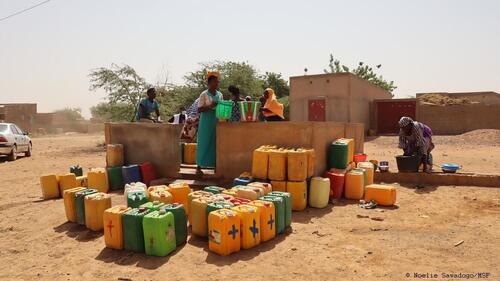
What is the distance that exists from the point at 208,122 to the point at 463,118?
20775 mm

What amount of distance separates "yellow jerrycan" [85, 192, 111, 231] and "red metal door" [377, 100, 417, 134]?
21.3m

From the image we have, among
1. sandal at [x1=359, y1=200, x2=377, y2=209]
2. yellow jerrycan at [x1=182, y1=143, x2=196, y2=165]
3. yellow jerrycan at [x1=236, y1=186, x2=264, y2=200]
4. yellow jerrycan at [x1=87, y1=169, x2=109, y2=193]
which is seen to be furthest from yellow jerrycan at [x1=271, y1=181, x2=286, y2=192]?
yellow jerrycan at [x1=87, y1=169, x2=109, y2=193]

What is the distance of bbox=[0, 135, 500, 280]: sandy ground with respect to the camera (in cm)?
354

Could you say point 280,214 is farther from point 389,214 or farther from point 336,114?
point 336,114

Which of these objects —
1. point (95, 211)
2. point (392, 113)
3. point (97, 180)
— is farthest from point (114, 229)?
point (392, 113)

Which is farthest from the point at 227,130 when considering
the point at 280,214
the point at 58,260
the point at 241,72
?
the point at 241,72

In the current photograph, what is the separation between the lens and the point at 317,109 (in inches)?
840

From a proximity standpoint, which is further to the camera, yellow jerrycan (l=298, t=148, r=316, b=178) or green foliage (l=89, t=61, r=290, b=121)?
green foliage (l=89, t=61, r=290, b=121)

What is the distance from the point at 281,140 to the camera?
21.0ft

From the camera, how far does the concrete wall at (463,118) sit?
22.5 meters

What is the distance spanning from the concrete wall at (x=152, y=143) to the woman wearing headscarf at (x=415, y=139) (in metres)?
4.65

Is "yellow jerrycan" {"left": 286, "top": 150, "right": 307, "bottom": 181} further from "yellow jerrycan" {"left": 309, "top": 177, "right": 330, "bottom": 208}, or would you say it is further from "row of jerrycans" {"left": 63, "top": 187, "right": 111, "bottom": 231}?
"row of jerrycans" {"left": 63, "top": 187, "right": 111, "bottom": 231}

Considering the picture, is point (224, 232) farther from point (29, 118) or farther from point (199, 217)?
point (29, 118)

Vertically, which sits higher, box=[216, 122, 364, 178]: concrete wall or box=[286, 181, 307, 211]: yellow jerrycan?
box=[216, 122, 364, 178]: concrete wall
